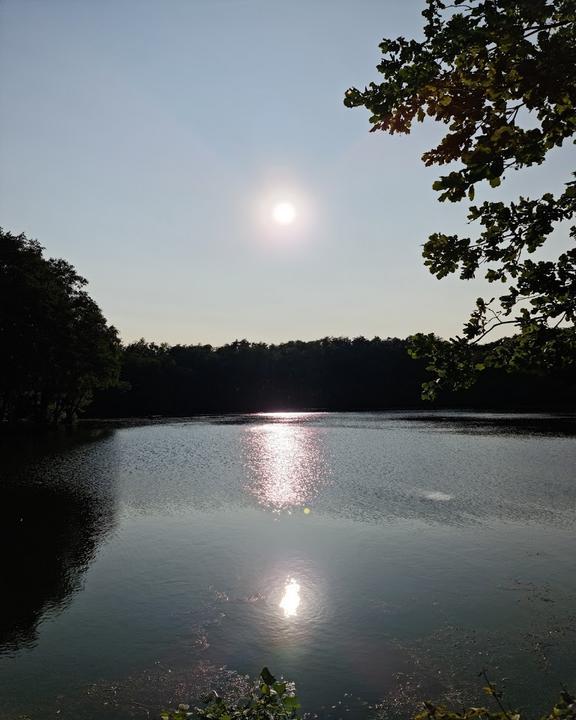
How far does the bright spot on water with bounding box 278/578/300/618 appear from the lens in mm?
12633

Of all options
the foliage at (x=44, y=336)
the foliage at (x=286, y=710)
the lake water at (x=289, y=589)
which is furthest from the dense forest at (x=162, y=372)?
the lake water at (x=289, y=589)

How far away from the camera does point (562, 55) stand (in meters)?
4.92

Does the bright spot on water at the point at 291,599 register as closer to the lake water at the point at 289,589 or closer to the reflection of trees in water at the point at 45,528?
the lake water at the point at 289,589

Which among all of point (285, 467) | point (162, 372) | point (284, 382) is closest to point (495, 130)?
point (285, 467)

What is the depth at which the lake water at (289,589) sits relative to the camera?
9.53 metres

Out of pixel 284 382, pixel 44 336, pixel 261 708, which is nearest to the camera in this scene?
pixel 261 708

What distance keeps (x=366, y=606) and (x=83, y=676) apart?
6.21 m

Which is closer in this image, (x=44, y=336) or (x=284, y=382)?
(x=44, y=336)

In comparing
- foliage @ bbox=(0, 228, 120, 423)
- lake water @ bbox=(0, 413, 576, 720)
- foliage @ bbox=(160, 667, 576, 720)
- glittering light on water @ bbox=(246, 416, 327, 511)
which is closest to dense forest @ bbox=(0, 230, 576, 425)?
foliage @ bbox=(0, 228, 120, 423)

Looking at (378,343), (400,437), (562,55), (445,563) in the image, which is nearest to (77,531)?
(445,563)

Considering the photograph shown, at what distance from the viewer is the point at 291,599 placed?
13.4 meters

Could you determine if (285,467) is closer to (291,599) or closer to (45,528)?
(45,528)

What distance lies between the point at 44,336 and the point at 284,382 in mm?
98608

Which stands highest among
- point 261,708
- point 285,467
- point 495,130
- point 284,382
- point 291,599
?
point 284,382
